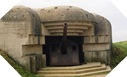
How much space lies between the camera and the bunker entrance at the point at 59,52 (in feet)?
43.8

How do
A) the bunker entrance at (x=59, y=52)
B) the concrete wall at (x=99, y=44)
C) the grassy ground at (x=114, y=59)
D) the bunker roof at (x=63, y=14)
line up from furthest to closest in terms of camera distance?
the concrete wall at (x=99, y=44), the bunker entrance at (x=59, y=52), the bunker roof at (x=63, y=14), the grassy ground at (x=114, y=59)

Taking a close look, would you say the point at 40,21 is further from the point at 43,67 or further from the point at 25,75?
the point at 25,75

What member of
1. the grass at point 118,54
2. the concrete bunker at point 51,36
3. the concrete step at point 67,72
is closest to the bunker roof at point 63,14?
the concrete bunker at point 51,36

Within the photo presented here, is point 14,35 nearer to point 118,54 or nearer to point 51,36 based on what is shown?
point 51,36

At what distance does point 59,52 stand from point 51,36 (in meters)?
1.34

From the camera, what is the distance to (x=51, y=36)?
13.8 m

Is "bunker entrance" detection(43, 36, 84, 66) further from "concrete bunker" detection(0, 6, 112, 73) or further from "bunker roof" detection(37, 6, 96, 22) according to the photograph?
"bunker roof" detection(37, 6, 96, 22)

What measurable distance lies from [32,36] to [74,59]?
13.1ft

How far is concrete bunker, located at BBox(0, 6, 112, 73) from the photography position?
10.7 meters

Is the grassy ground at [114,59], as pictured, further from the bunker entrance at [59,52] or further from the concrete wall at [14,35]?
the bunker entrance at [59,52]

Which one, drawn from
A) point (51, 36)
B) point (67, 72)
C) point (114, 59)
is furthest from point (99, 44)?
point (67, 72)

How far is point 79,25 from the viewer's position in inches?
483

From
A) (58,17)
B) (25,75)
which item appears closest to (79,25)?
(58,17)

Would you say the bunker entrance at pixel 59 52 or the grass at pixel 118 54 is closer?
the bunker entrance at pixel 59 52
